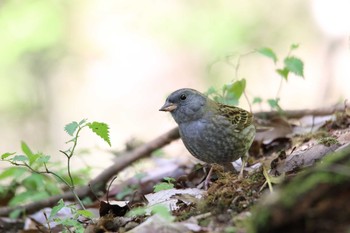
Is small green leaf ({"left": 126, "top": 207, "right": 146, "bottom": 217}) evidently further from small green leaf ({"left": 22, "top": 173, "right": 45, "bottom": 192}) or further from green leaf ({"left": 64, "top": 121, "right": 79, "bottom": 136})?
small green leaf ({"left": 22, "top": 173, "right": 45, "bottom": 192})

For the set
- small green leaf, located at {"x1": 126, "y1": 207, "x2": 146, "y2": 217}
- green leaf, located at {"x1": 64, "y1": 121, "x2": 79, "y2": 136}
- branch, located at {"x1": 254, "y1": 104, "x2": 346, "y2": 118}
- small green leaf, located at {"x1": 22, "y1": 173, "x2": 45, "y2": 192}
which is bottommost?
branch, located at {"x1": 254, "y1": 104, "x2": 346, "y2": 118}

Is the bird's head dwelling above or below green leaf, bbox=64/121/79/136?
below

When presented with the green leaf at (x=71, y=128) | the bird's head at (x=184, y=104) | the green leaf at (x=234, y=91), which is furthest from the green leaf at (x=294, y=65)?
the green leaf at (x=71, y=128)

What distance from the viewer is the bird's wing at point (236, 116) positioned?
4.70 meters

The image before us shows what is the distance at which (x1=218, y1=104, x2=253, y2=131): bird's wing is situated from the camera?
470 cm

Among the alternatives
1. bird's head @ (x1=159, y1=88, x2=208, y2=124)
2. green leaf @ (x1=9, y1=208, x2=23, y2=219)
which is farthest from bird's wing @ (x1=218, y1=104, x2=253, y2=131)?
green leaf @ (x1=9, y1=208, x2=23, y2=219)

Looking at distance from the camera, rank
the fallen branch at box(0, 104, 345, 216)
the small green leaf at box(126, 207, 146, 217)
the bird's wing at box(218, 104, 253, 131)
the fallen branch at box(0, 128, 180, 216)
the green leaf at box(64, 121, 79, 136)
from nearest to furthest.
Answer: the small green leaf at box(126, 207, 146, 217) < the green leaf at box(64, 121, 79, 136) < the bird's wing at box(218, 104, 253, 131) < the fallen branch at box(0, 128, 180, 216) < the fallen branch at box(0, 104, 345, 216)

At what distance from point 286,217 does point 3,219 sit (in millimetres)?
4074

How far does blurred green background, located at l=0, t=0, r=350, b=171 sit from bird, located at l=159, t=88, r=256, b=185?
8524 millimetres

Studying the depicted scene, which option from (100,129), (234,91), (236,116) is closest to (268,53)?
(234,91)

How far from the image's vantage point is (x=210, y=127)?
461 centimetres

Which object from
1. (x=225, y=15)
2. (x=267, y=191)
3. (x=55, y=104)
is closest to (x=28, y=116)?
(x=55, y=104)

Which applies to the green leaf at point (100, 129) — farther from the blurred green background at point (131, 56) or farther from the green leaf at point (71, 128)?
the blurred green background at point (131, 56)

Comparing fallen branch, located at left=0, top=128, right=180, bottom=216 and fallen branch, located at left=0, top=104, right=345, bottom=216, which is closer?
fallen branch, located at left=0, top=128, right=180, bottom=216
